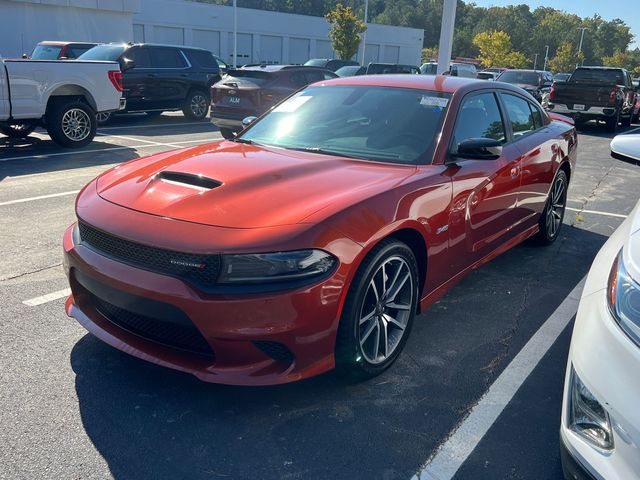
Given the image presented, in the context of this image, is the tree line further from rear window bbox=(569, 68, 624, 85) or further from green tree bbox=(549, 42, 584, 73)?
rear window bbox=(569, 68, 624, 85)

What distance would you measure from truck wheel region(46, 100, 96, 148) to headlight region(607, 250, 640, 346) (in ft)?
33.0

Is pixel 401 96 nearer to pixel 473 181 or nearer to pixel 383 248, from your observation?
pixel 473 181

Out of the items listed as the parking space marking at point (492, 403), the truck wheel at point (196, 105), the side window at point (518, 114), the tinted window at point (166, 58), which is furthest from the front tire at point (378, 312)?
the truck wheel at point (196, 105)

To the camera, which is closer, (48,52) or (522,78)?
(48,52)

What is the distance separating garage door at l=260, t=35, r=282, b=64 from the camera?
175 feet

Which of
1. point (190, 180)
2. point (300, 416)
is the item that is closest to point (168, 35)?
point (190, 180)

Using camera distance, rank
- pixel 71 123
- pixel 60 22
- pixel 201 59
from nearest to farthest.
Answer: pixel 71 123, pixel 201 59, pixel 60 22

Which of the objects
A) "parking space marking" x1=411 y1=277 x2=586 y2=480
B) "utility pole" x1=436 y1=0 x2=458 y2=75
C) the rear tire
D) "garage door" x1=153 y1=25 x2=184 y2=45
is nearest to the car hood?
"parking space marking" x1=411 y1=277 x2=586 y2=480

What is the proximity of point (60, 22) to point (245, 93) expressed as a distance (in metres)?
A: 17.2

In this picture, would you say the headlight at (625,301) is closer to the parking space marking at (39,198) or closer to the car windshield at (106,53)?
the parking space marking at (39,198)

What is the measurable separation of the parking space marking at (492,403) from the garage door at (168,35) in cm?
4656

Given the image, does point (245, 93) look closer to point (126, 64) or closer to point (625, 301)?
point (126, 64)

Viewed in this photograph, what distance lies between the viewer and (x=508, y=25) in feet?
351

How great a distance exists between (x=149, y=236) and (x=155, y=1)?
156 ft
